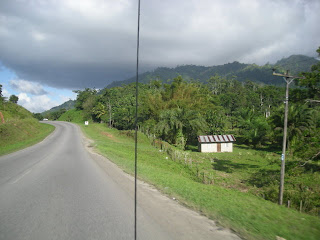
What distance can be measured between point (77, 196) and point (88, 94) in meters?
92.9

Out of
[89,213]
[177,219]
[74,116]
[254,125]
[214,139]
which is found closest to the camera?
[177,219]

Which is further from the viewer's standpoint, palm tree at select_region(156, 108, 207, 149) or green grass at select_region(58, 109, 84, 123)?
green grass at select_region(58, 109, 84, 123)

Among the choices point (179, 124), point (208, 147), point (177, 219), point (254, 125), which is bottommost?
point (208, 147)

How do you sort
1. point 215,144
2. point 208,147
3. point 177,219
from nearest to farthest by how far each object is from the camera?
point 177,219
point 208,147
point 215,144

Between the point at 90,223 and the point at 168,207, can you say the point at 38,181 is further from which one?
the point at 168,207

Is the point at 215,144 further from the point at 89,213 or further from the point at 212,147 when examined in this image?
the point at 89,213

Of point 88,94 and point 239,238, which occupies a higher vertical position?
point 88,94

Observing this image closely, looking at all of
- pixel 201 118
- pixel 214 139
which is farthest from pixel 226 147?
pixel 201 118

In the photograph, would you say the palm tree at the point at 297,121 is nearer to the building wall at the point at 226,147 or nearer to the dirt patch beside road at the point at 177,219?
the building wall at the point at 226,147

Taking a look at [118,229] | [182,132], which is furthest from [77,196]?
[182,132]

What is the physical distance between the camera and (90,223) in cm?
481

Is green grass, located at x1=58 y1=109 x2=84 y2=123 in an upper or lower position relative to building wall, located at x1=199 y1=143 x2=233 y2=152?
upper

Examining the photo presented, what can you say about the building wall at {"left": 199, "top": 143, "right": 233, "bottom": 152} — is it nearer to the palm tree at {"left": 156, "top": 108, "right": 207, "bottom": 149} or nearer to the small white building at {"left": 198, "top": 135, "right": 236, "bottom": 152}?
the small white building at {"left": 198, "top": 135, "right": 236, "bottom": 152}

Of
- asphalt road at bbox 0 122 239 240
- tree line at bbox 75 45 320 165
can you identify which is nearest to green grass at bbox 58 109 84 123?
tree line at bbox 75 45 320 165
